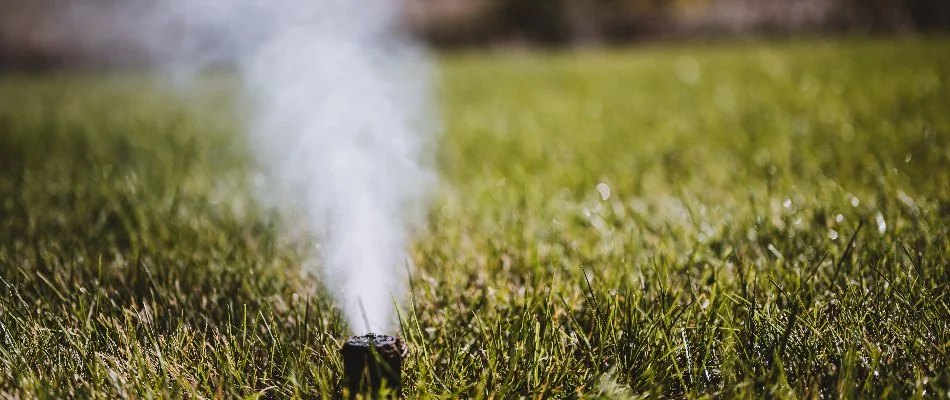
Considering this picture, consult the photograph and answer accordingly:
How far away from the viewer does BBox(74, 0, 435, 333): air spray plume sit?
157cm

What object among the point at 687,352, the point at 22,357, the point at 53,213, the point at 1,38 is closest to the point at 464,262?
the point at 687,352

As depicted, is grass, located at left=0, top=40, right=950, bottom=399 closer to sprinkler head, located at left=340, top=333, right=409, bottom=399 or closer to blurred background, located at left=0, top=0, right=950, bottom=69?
sprinkler head, located at left=340, top=333, right=409, bottom=399

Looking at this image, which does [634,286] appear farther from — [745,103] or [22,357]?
[745,103]

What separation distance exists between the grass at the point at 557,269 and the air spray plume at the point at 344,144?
93mm

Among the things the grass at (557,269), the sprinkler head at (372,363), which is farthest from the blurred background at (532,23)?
the sprinkler head at (372,363)

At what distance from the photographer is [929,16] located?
369 inches

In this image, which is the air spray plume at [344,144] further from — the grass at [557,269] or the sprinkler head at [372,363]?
the sprinkler head at [372,363]

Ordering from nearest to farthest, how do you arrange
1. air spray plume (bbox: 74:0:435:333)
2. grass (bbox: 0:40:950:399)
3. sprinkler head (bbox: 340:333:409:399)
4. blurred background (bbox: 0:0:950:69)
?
sprinkler head (bbox: 340:333:409:399), grass (bbox: 0:40:950:399), air spray plume (bbox: 74:0:435:333), blurred background (bbox: 0:0:950:69)

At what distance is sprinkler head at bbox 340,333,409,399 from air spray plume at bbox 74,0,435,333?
0.73 feet

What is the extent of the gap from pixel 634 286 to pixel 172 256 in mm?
1119

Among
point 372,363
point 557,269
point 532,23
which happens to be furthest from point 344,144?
point 532,23

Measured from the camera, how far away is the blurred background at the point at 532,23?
38.3ft

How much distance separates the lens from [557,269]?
145 centimetres

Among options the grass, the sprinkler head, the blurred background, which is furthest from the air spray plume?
the blurred background
